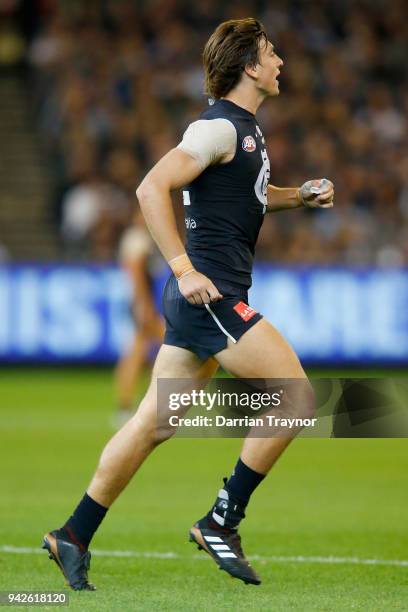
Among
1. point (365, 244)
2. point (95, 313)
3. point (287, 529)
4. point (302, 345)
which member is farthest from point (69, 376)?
point (287, 529)

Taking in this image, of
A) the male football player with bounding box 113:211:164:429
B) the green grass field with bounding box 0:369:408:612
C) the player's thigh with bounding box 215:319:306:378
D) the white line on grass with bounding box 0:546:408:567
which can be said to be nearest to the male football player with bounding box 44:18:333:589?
the player's thigh with bounding box 215:319:306:378

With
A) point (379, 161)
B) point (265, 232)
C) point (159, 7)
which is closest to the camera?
point (265, 232)

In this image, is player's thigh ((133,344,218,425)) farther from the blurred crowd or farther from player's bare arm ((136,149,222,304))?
the blurred crowd

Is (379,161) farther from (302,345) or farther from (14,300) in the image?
(14,300)

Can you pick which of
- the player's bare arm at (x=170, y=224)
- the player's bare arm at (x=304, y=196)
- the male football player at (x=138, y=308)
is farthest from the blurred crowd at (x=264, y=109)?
the player's bare arm at (x=170, y=224)

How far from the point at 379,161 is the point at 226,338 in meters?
17.6

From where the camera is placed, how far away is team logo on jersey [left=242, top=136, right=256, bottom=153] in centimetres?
634

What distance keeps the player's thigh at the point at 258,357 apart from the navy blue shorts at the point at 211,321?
0.04m

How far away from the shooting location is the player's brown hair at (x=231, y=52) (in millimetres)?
6438

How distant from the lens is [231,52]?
6.43 meters

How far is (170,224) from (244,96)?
86 cm

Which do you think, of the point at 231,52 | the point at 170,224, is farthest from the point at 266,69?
the point at 170,224

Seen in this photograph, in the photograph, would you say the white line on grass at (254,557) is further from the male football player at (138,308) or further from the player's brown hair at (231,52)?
the male football player at (138,308)

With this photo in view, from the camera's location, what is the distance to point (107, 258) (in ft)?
66.1
